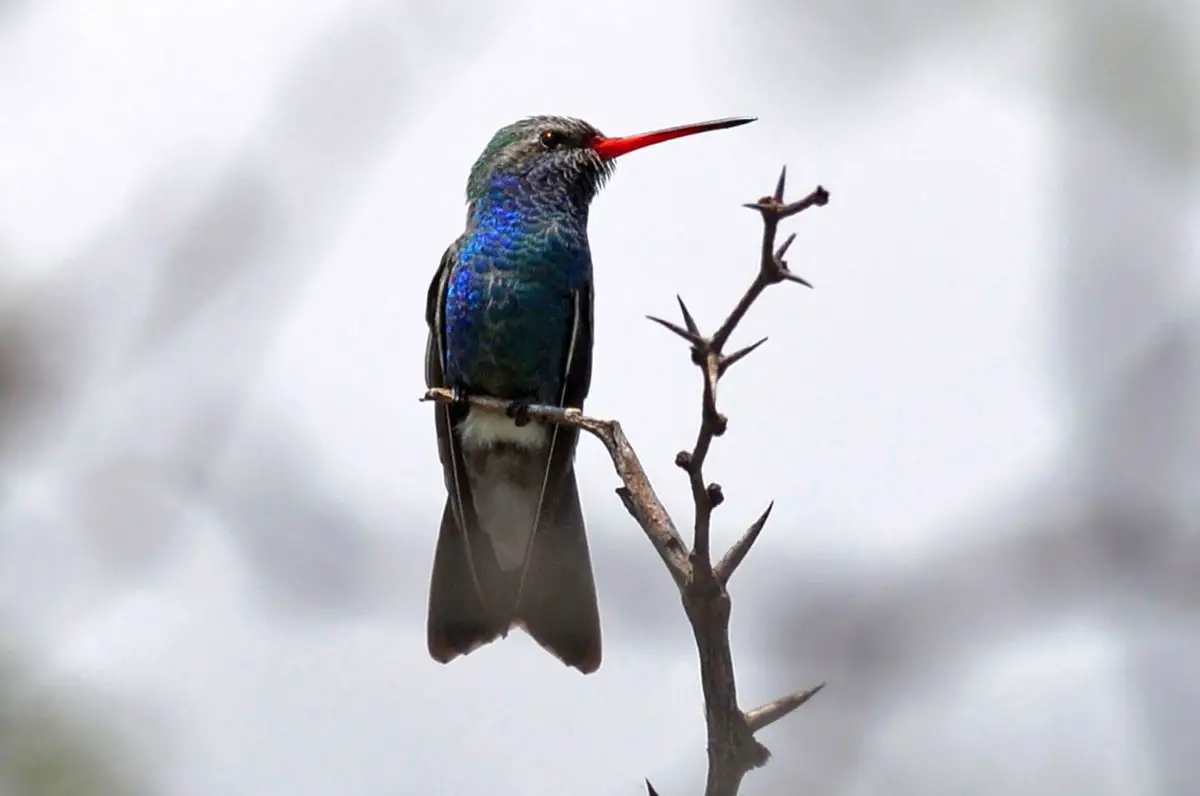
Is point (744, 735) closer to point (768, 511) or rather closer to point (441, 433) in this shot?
point (768, 511)

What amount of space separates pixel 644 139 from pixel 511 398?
61.5 inches

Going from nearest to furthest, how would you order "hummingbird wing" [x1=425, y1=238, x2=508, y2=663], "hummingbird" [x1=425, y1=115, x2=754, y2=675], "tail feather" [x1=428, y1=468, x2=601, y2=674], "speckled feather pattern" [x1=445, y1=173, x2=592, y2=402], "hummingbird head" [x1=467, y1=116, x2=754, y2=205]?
"tail feather" [x1=428, y1=468, x2=601, y2=674], "hummingbird wing" [x1=425, y1=238, x2=508, y2=663], "hummingbird" [x1=425, y1=115, x2=754, y2=675], "speckled feather pattern" [x1=445, y1=173, x2=592, y2=402], "hummingbird head" [x1=467, y1=116, x2=754, y2=205]

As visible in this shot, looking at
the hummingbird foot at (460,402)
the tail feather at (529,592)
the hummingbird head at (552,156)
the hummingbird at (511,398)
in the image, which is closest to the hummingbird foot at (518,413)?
the hummingbird at (511,398)

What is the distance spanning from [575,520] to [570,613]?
28.3 inches

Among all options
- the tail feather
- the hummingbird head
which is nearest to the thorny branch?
the tail feather

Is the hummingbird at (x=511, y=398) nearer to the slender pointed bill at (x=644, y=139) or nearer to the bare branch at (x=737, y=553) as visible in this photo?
the slender pointed bill at (x=644, y=139)

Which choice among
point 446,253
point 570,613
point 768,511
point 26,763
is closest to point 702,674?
point 768,511

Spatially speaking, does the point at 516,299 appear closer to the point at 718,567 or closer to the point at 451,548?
the point at 451,548

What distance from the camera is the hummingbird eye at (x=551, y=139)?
7.36m

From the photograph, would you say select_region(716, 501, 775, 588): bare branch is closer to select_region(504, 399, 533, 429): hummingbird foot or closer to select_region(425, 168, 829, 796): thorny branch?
select_region(425, 168, 829, 796): thorny branch

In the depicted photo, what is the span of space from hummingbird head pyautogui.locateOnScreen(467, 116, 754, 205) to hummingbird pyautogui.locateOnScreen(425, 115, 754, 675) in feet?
0.08

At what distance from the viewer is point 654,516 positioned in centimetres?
342

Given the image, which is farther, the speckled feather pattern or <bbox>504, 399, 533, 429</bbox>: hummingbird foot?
the speckled feather pattern

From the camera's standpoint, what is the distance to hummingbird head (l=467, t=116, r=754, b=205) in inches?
283
